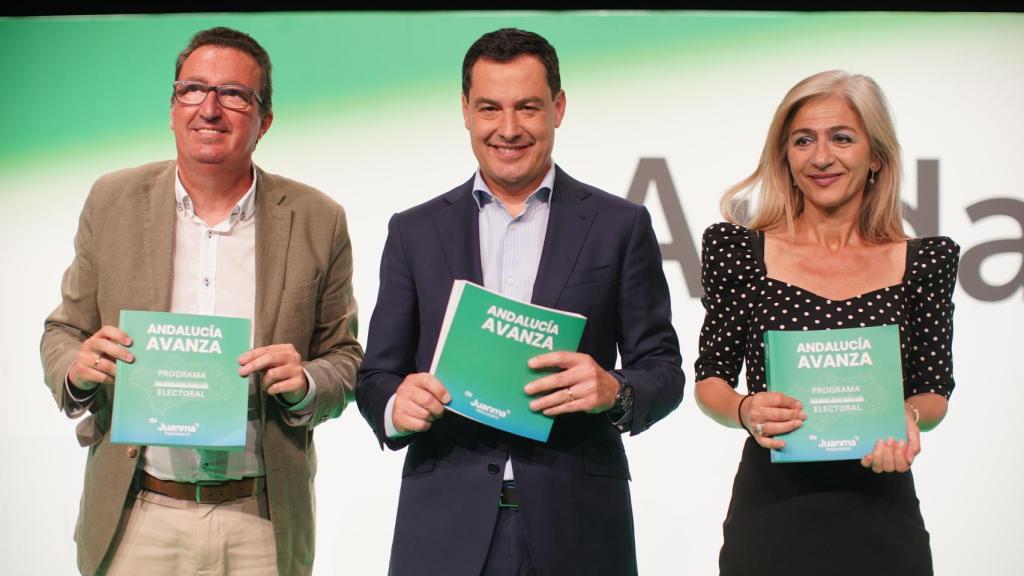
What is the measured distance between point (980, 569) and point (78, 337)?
139 inches

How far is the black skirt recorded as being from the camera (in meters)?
2.27

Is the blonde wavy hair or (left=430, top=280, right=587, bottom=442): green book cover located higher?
the blonde wavy hair

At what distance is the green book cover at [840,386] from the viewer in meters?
2.14

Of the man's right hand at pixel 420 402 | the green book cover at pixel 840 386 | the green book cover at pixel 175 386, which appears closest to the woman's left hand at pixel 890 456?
the green book cover at pixel 840 386

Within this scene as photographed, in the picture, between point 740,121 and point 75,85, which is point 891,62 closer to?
point 740,121

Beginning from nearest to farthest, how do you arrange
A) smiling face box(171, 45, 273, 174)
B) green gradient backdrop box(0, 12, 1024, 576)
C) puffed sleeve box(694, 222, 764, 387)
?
puffed sleeve box(694, 222, 764, 387) < smiling face box(171, 45, 273, 174) < green gradient backdrop box(0, 12, 1024, 576)

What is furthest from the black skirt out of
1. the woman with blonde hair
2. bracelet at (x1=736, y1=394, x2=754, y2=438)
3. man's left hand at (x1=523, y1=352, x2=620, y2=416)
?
man's left hand at (x1=523, y1=352, x2=620, y2=416)

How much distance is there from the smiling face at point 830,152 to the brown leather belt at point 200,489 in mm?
1520

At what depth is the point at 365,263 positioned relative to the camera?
4184 mm

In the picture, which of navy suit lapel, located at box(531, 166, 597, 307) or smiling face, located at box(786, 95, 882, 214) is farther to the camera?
smiling face, located at box(786, 95, 882, 214)

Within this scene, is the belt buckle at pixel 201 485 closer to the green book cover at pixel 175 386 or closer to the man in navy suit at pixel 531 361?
the green book cover at pixel 175 386

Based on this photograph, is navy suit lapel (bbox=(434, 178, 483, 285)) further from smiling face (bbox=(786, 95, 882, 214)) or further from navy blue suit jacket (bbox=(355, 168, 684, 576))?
smiling face (bbox=(786, 95, 882, 214))

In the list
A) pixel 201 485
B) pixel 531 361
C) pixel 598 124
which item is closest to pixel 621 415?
pixel 531 361

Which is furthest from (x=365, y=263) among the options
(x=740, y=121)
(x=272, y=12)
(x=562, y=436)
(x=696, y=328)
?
(x=562, y=436)
